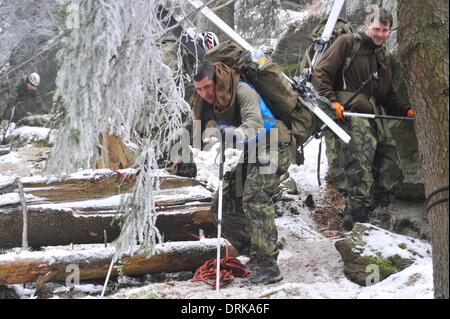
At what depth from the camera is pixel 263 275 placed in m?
6.42

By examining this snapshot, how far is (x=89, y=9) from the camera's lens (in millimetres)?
4219

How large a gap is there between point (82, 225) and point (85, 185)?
1.97 ft

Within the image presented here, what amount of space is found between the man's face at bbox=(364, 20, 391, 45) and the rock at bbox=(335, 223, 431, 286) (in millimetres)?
2437

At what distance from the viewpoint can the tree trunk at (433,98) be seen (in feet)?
13.5

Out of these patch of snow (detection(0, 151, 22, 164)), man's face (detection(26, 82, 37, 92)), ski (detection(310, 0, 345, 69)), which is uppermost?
ski (detection(310, 0, 345, 69))

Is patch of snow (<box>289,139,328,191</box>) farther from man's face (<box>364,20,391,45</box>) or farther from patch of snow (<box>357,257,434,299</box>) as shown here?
patch of snow (<box>357,257,434,299</box>)

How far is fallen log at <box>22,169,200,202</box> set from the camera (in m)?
7.29

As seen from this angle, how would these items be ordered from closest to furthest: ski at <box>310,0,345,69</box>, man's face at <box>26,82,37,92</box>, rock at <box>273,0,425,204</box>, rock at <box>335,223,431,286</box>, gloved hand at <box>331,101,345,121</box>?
rock at <box>335,223,431,286</box> < gloved hand at <box>331,101,345,121</box> < ski at <box>310,0,345,69</box> < rock at <box>273,0,425,204</box> < man's face at <box>26,82,37,92</box>

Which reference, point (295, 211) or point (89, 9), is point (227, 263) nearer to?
point (295, 211)

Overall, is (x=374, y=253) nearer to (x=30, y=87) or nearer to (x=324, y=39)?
(x=324, y=39)

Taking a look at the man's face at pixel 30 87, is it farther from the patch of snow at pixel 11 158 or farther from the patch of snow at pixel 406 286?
the patch of snow at pixel 406 286

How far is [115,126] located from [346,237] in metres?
3.36

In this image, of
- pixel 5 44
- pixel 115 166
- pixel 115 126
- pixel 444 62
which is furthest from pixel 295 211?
pixel 5 44

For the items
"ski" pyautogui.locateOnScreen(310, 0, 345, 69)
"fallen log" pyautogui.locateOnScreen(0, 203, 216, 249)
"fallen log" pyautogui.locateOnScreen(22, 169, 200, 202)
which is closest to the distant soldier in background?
"fallen log" pyautogui.locateOnScreen(22, 169, 200, 202)
